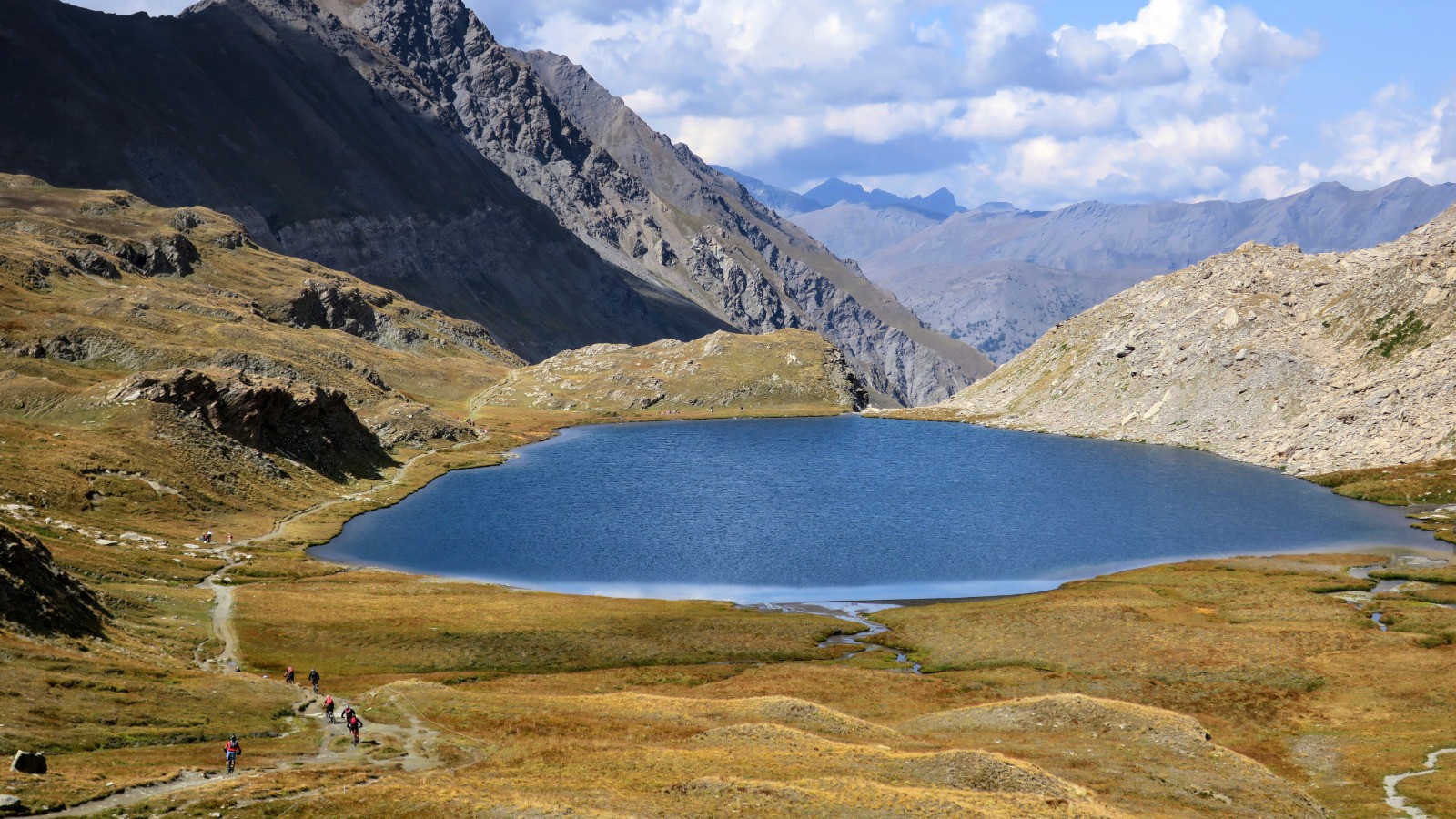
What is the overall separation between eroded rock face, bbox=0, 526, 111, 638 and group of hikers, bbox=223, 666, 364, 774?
1421 centimetres

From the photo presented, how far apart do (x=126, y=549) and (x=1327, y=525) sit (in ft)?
477

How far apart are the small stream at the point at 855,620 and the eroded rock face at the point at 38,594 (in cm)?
5643

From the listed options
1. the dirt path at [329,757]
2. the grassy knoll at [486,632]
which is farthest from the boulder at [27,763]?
the grassy knoll at [486,632]

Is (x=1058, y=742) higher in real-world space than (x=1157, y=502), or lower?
lower

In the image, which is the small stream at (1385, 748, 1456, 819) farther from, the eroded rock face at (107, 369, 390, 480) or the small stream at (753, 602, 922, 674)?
the eroded rock face at (107, 369, 390, 480)

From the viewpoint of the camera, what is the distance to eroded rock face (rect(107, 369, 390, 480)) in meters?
160

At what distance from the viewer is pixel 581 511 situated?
161 metres

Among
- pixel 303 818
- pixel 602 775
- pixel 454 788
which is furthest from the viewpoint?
pixel 602 775

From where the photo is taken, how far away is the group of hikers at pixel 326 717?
5331cm

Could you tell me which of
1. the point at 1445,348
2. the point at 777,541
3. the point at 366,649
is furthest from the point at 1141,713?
the point at 1445,348

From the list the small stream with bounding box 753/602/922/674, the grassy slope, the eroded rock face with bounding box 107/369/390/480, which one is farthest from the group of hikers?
the eroded rock face with bounding box 107/369/390/480

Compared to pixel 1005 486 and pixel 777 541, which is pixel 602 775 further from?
pixel 1005 486

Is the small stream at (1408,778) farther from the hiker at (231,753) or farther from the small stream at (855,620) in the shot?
the hiker at (231,753)

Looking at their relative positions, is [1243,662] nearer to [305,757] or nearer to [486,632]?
[486,632]
